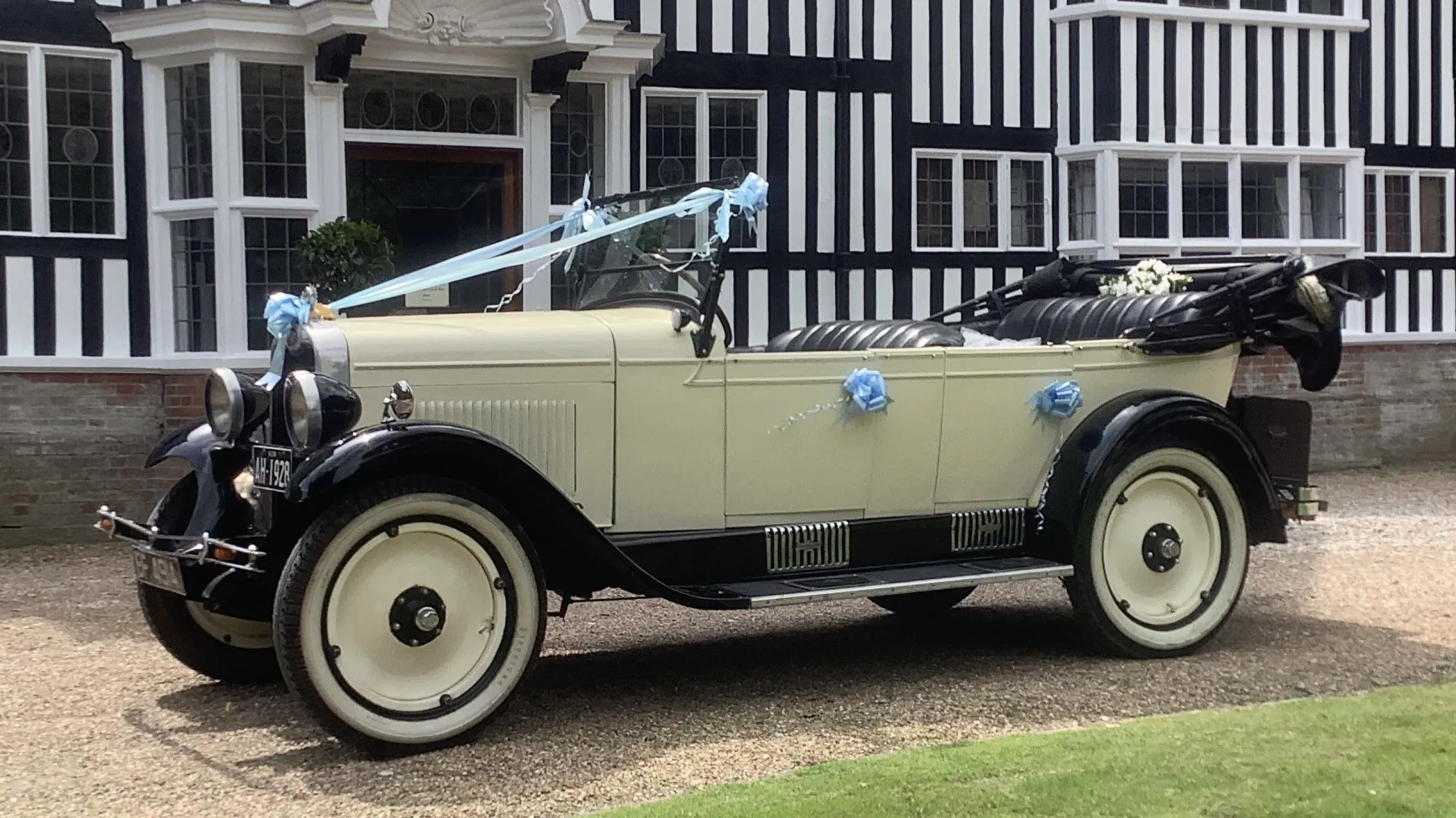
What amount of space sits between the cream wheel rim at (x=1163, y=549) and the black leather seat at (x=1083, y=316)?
772mm

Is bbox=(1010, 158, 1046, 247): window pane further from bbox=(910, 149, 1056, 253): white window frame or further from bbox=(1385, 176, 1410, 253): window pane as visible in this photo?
bbox=(1385, 176, 1410, 253): window pane

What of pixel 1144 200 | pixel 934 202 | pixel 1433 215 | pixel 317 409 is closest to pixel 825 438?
pixel 317 409

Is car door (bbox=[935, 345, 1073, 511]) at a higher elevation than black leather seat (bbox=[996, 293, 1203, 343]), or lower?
lower

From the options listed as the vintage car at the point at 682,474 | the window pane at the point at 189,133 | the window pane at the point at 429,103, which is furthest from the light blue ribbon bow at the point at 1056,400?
the window pane at the point at 189,133

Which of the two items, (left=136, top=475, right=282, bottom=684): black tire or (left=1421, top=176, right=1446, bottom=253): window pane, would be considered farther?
(left=1421, top=176, right=1446, bottom=253): window pane

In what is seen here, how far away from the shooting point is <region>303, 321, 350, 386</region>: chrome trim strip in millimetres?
5441

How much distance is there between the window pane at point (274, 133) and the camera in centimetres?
1059

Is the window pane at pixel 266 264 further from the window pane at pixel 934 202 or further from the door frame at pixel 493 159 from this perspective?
the window pane at pixel 934 202

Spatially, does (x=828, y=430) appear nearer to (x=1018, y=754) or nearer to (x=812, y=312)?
→ (x=1018, y=754)

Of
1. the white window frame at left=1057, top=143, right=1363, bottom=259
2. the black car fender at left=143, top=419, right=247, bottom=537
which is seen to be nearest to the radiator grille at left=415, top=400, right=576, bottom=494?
the black car fender at left=143, top=419, right=247, bottom=537

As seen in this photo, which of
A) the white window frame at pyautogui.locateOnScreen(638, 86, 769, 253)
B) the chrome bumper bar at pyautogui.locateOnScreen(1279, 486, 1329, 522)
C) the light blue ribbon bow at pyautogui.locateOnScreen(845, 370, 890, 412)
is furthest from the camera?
the white window frame at pyautogui.locateOnScreen(638, 86, 769, 253)

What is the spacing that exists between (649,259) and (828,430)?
3.54 feet

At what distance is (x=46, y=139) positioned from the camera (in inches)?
412

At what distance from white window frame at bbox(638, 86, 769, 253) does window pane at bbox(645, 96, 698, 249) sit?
40mm
